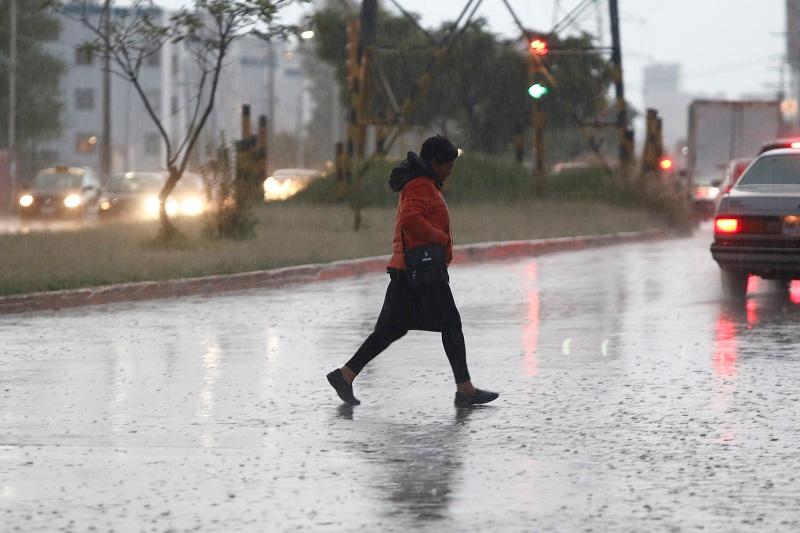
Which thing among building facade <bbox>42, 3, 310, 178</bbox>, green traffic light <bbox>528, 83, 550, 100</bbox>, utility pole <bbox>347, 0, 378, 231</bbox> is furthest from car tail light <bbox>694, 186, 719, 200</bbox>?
building facade <bbox>42, 3, 310, 178</bbox>

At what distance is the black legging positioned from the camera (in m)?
10.5

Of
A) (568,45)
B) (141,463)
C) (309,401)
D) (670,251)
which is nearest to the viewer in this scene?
(141,463)

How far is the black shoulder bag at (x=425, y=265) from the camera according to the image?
10289 mm

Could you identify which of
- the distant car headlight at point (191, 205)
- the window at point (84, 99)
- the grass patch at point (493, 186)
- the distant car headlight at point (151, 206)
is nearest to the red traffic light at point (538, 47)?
the grass patch at point (493, 186)

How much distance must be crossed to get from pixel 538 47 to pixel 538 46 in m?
Result: 0.04

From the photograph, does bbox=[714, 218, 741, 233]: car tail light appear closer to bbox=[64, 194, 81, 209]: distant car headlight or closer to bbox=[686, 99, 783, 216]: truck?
bbox=[686, 99, 783, 216]: truck

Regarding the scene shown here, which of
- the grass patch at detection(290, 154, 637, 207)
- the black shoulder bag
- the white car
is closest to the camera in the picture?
the black shoulder bag

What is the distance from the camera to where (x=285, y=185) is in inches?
2185

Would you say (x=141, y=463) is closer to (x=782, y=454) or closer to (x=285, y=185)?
(x=782, y=454)

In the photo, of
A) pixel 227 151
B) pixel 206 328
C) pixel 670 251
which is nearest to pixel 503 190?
pixel 670 251

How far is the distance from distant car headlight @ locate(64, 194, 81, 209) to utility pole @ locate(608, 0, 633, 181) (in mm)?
13784

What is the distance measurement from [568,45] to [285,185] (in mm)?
12060

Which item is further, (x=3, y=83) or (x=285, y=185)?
(x=3, y=83)

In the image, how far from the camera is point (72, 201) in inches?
1775
